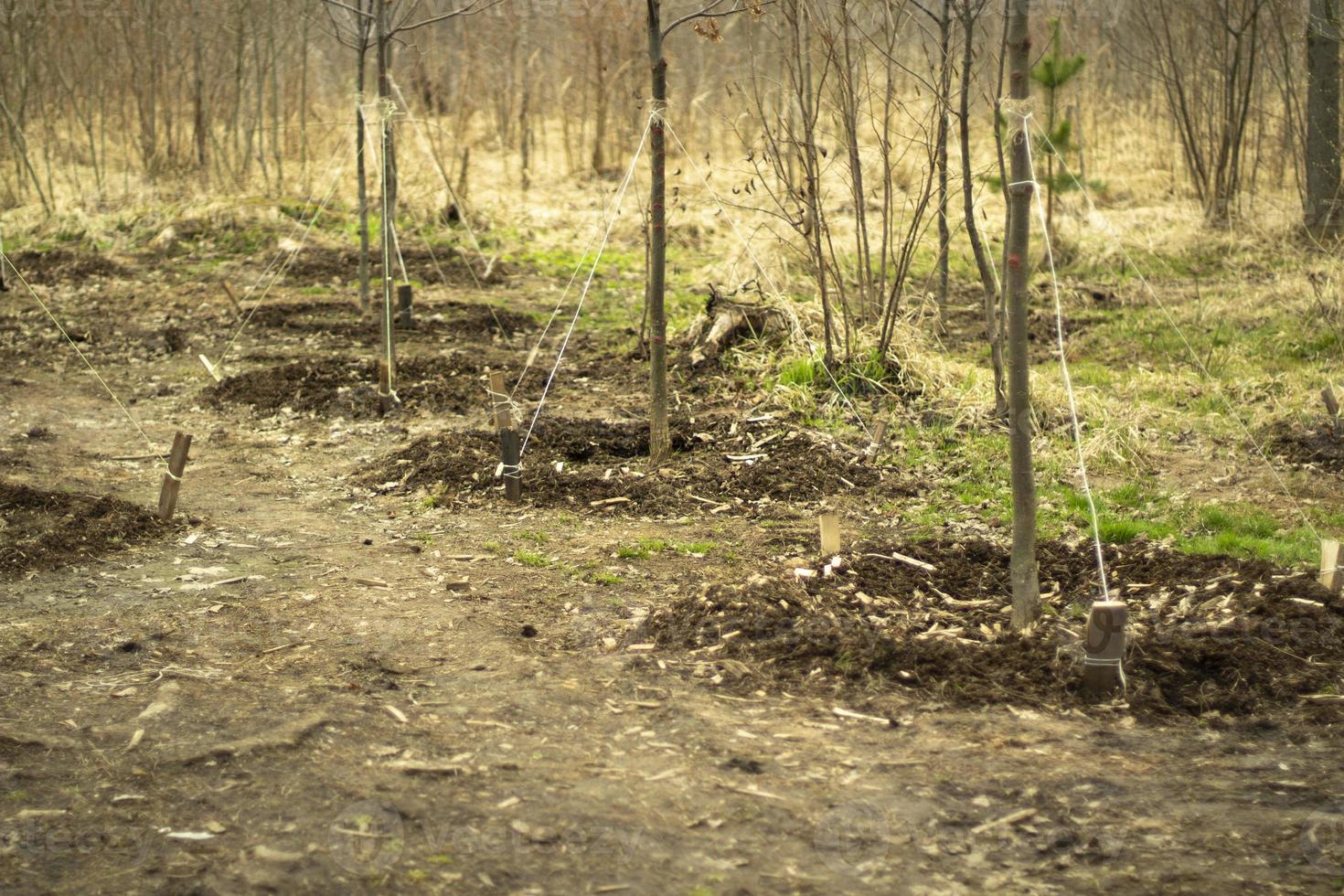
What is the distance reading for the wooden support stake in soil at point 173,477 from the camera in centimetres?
587

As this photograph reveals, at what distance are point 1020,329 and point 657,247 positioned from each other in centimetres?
258

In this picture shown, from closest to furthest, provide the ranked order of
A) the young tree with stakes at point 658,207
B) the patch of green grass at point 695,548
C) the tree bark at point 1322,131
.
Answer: the patch of green grass at point 695,548 < the young tree with stakes at point 658,207 < the tree bark at point 1322,131

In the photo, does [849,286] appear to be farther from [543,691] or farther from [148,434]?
[543,691]

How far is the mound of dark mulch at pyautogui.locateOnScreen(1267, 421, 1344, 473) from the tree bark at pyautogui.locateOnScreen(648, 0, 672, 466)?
3.46 meters

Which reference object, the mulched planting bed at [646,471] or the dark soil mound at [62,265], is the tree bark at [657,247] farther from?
the dark soil mound at [62,265]

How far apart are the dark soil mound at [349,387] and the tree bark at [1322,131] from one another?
25.6ft

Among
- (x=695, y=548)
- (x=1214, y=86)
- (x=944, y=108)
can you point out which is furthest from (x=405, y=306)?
(x=1214, y=86)

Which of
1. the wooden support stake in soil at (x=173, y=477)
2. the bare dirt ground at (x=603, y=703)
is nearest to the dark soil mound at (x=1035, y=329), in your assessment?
the bare dirt ground at (x=603, y=703)

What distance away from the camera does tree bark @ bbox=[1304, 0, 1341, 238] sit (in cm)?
1098

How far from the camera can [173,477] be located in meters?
5.88

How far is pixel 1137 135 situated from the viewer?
52.5ft

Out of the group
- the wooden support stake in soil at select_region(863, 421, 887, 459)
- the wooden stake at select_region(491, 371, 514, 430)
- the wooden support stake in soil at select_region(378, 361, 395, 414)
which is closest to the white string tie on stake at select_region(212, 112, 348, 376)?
the wooden support stake in soil at select_region(378, 361, 395, 414)

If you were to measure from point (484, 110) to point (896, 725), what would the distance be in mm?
14760

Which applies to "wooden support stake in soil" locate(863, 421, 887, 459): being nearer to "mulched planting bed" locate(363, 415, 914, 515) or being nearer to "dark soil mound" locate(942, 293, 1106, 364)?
"mulched planting bed" locate(363, 415, 914, 515)
